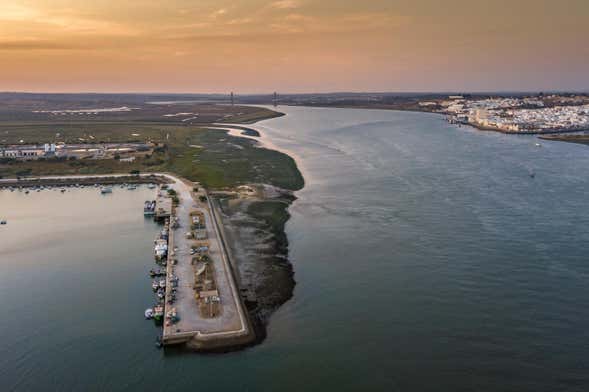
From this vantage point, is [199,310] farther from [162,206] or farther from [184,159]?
[184,159]

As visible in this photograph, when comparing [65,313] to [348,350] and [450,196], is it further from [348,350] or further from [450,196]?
[450,196]

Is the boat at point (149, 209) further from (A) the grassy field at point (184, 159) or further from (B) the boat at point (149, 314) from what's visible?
(B) the boat at point (149, 314)

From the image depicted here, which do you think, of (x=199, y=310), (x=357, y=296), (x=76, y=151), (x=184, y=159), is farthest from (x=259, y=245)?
(x=76, y=151)

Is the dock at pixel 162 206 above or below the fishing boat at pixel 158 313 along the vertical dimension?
above

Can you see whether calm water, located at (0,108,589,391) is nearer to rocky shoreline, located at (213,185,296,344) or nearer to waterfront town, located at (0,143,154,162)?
rocky shoreline, located at (213,185,296,344)

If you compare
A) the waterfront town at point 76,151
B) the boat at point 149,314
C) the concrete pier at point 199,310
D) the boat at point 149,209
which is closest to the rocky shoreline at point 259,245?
the concrete pier at point 199,310

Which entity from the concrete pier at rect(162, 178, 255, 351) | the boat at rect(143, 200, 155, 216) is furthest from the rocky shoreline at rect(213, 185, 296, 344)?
the boat at rect(143, 200, 155, 216)
